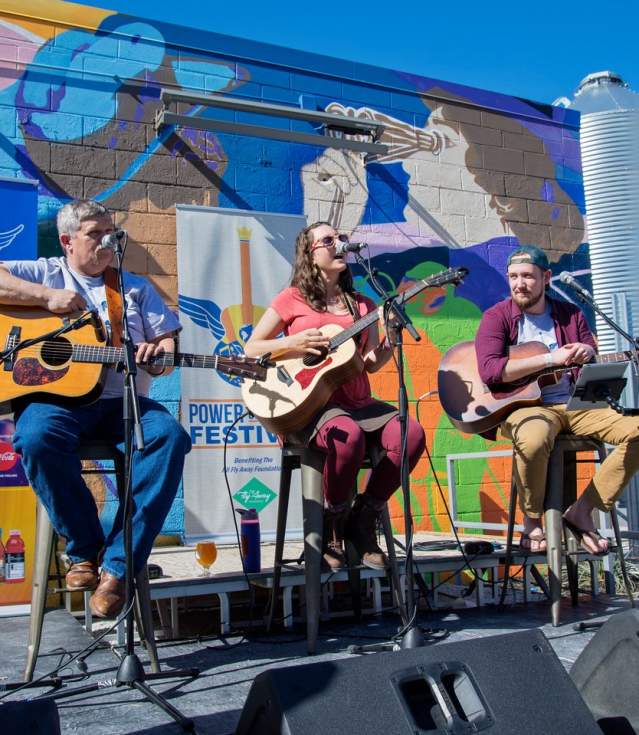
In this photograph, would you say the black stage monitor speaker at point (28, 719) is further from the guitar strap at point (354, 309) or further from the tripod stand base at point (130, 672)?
the guitar strap at point (354, 309)

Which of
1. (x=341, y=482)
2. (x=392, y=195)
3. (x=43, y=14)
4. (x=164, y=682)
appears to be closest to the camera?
(x=164, y=682)

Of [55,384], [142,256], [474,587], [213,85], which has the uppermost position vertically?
[213,85]

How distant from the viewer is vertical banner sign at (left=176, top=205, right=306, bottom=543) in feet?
15.2

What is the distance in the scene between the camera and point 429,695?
156 centimetres

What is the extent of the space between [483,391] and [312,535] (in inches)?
45.5

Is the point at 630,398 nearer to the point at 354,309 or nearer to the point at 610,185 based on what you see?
the point at 610,185

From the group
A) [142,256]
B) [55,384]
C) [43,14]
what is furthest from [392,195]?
[55,384]

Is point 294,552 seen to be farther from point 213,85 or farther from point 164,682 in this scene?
point 213,85

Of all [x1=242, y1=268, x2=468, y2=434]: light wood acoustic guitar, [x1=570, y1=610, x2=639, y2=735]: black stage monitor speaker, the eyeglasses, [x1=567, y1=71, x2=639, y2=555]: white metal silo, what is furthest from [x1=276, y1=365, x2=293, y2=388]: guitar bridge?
[x1=567, y1=71, x2=639, y2=555]: white metal silo

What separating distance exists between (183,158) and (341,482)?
9.27ft

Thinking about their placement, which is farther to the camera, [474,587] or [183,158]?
[183,158]

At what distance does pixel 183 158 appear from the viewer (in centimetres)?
493

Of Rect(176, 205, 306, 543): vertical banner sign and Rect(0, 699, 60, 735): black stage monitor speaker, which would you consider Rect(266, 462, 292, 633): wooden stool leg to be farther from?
Rect(0, 699, 60, 735): black stage monitor speaker

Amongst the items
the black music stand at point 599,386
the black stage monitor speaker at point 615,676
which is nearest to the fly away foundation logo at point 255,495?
the black music stand at point 599,386
